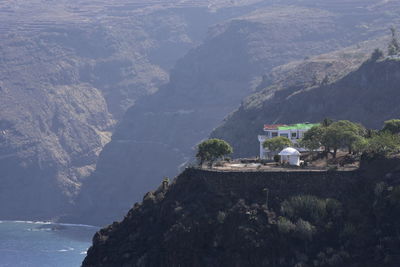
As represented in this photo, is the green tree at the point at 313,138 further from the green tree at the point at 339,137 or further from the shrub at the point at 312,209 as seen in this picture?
the shrub at the point at 312,209

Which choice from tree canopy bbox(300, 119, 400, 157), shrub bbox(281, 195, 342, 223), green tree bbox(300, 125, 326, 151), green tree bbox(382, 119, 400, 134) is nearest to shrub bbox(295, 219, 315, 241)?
shrub bbox(281, 195, 342, 223)

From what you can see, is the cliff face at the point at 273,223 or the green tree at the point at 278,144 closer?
the cliff face at the point at 273,223

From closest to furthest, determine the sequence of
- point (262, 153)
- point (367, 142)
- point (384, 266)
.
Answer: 1. point (384, 266)
2. point (367, 142)
3. point (262, 153)

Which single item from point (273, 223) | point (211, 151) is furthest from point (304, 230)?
point (211, 151)

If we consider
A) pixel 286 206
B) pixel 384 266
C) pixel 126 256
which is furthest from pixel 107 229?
pixel 384 266

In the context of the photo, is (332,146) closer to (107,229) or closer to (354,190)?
(354,190)

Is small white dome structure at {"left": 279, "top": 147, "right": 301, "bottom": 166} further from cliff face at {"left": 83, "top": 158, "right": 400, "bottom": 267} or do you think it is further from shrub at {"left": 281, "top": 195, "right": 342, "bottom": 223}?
shrub at {"left": 281, "top": 195, "right": 342, "bottom": 223}

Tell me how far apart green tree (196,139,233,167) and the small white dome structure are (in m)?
6.83

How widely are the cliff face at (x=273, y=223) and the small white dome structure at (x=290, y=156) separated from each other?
390 inches

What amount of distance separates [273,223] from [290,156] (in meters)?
16.9

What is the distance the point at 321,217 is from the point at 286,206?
356 cm

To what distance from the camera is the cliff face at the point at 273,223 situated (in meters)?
105

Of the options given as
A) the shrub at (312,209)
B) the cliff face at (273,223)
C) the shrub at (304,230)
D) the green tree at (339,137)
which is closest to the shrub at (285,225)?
the cliff face at (273,223)

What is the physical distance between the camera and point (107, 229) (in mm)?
123062
